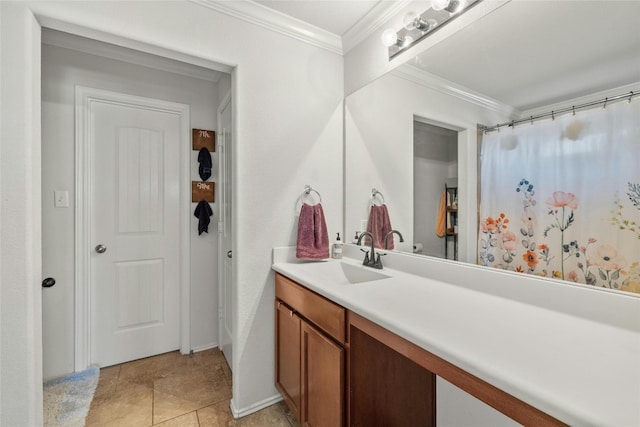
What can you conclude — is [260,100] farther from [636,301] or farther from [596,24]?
[636,301]

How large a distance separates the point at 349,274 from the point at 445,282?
1.84 feet

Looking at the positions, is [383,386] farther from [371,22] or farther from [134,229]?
[134,229]

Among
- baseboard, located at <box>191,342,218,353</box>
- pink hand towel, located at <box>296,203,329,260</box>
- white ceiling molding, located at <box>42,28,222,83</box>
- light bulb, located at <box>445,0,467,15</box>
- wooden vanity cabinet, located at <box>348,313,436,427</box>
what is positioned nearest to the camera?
wooden vanity cabinet, located at <box>348,313,436,427</box>

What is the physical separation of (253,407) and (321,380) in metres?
0.73

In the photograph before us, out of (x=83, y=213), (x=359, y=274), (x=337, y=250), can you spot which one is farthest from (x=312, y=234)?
(x=83, y=213)

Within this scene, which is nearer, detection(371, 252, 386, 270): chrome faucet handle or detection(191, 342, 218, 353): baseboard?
detection(371, 252, 386, 270): chrome faucet handle

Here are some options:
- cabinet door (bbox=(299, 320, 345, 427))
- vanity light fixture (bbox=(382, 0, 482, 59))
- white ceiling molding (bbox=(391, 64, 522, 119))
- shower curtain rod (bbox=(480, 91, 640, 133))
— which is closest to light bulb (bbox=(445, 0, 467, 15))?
vanity light fixture (bbox=(382, 0, 482, 59))

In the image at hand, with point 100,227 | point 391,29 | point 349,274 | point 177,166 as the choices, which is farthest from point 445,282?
point 100,227

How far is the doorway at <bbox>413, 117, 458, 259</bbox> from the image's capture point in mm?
1327

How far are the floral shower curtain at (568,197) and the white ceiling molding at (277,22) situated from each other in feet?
4.22

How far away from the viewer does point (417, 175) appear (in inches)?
60.0

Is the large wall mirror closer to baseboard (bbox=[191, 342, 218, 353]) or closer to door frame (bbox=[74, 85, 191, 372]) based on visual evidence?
baseboard (bbox=[191, 342, 218, 353])

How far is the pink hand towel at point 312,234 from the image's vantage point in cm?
172

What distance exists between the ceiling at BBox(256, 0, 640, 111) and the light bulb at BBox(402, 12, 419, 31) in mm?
150
